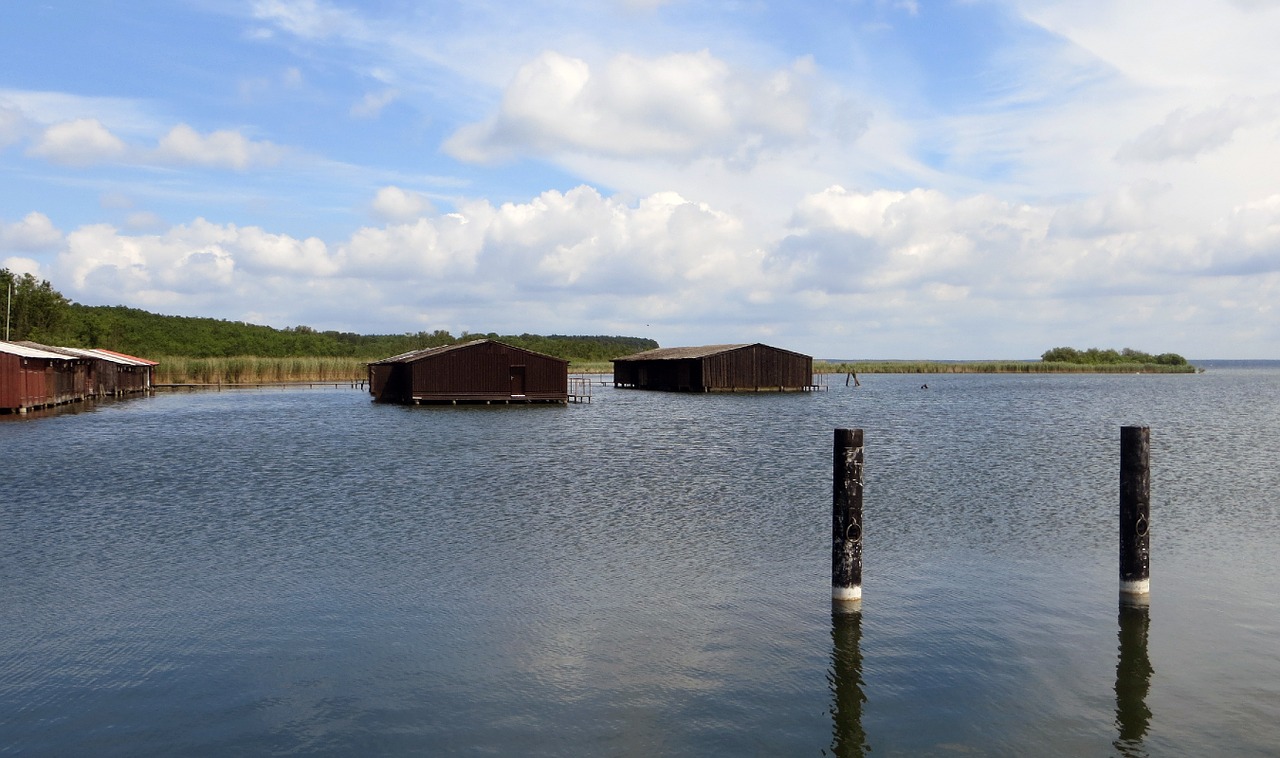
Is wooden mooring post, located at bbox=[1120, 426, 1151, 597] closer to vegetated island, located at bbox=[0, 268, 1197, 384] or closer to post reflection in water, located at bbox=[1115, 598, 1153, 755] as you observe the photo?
post reflection in water, located at bbox=[1115, 598, 1153, 755]

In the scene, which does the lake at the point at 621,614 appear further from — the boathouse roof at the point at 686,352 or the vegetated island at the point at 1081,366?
the vegetated island at the point at 1081,366

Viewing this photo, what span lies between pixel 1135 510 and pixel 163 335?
587 feet

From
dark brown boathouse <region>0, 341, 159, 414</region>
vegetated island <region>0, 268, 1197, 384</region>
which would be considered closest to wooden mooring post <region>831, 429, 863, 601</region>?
dark brown boathouse <region>0, 341, 159, 414</region>

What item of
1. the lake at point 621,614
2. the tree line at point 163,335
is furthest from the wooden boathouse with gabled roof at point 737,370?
the lake at point 621,614

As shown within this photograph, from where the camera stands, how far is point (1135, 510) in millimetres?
13562

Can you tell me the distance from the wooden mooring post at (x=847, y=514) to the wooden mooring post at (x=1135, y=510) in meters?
3.72

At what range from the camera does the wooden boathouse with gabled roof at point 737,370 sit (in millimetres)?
87125

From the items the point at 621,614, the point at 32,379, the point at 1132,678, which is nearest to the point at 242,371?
the point at 32,379

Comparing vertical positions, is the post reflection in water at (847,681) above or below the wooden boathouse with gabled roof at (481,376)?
below

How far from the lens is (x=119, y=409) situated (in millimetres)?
59844

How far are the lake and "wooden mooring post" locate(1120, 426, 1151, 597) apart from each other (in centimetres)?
51

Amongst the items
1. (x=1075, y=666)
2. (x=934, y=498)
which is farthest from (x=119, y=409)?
(x=1075, y=666)

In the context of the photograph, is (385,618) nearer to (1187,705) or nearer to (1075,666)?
(1075,666)

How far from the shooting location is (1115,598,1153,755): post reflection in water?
9703mm
